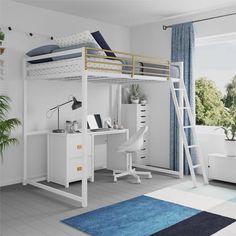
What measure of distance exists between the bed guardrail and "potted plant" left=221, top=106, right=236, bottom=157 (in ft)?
3.93

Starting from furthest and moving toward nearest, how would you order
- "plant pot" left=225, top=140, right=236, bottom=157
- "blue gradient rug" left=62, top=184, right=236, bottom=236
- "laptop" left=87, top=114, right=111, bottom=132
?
"laptop" left=87, top=114, right=111, bottom=132, "plant pot" left=225, top=140, right=236, bottom=157, "blue gradient rug" left=62, top=184, right=236, bottom=236

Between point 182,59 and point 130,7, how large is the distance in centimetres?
122

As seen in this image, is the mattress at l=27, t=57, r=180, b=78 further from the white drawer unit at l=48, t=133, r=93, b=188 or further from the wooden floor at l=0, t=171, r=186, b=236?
the wooden floor at l=0, t=171, r=186, b=236

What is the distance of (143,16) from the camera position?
548 cm

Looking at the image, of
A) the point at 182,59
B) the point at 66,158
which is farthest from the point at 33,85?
the point at 182,59

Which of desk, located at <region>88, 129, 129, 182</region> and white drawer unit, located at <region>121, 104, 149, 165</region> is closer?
desk, located at <region>88, 129, 129, 182</region>

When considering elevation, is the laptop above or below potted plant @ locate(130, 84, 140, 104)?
below

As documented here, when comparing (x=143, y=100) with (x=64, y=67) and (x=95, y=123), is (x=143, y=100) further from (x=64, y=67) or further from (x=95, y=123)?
(x=64, y=67)

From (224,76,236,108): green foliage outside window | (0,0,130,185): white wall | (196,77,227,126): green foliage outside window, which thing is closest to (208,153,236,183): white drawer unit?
(196,77,227,126): green foliage outside window

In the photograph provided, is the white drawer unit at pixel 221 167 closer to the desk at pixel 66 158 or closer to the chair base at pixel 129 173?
the chair base at pixel 129 173

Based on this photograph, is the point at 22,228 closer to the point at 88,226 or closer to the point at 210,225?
the point at 88,226

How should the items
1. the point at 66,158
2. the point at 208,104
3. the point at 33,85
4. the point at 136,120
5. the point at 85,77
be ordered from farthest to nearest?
the point at 136,120 < the point at 208,104 < the point at 33,85 < the point at 66,158 < the point at 85,77

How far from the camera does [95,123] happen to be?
17.8ft

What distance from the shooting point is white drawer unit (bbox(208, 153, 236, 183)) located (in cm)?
463
